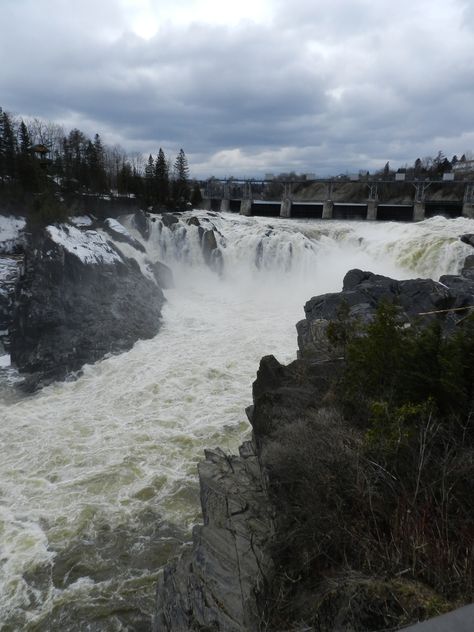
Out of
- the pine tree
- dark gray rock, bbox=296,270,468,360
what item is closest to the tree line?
the pine tree

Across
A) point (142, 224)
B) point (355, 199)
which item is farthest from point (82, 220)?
point (355, 199)

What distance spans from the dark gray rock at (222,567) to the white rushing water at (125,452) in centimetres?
143

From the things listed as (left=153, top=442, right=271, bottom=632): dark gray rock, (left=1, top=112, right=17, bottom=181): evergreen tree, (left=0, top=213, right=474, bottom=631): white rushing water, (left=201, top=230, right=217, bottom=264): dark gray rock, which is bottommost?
(left=0, top=213, right=474, bottom=631): white rushing water

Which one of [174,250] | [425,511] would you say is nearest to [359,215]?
[174,250]

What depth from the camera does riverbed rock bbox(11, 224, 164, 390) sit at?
18.0 meters

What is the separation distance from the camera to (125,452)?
11148 mm

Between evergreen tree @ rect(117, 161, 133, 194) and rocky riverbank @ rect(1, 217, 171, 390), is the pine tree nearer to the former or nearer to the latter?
evergreen tree @ rect(117, 161, 133, 194)

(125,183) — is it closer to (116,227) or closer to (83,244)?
(116,227)

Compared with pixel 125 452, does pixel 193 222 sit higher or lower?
higher

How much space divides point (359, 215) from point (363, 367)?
143 ft

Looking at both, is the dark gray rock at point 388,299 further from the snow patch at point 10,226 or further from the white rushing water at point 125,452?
the snow patch at point 10,226

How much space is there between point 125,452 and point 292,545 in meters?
6.93

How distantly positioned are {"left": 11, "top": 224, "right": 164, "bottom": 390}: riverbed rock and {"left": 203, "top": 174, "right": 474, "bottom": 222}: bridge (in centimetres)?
2832

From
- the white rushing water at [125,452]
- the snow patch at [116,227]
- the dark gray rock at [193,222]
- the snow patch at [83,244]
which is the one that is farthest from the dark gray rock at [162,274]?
the dark gray rock at [193,222]
